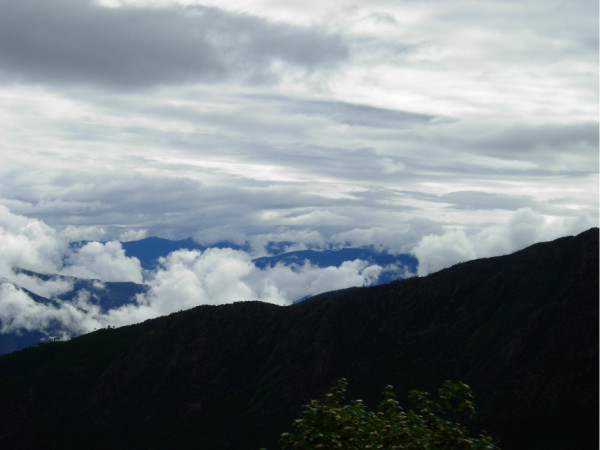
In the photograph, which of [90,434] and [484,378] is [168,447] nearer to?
[90,434]

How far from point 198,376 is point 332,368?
158 ft

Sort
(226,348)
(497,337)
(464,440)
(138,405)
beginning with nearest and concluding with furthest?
(464,440) → (497,337) → (138,405) → (226,348)

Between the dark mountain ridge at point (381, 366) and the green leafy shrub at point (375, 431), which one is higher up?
the green leafy shrub at point (375, 431)

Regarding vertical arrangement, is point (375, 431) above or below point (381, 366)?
above

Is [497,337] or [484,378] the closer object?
[484,378]

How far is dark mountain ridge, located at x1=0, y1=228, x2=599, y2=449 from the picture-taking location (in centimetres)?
11550

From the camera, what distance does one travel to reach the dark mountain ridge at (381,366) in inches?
4547

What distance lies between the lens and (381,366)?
5994 inches

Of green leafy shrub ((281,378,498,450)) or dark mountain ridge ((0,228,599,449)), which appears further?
dark mountain ridge ((0,228,599,449))

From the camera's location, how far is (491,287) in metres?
160

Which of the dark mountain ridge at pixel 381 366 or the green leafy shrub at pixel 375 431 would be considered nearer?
the green leafy shrub at pixel 375 431

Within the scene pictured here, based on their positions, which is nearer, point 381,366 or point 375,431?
point 375,431

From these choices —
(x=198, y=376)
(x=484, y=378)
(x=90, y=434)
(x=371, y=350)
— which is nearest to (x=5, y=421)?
(x=90, y=434)

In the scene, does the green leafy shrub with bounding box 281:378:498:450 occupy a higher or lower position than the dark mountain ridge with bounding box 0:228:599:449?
higher
